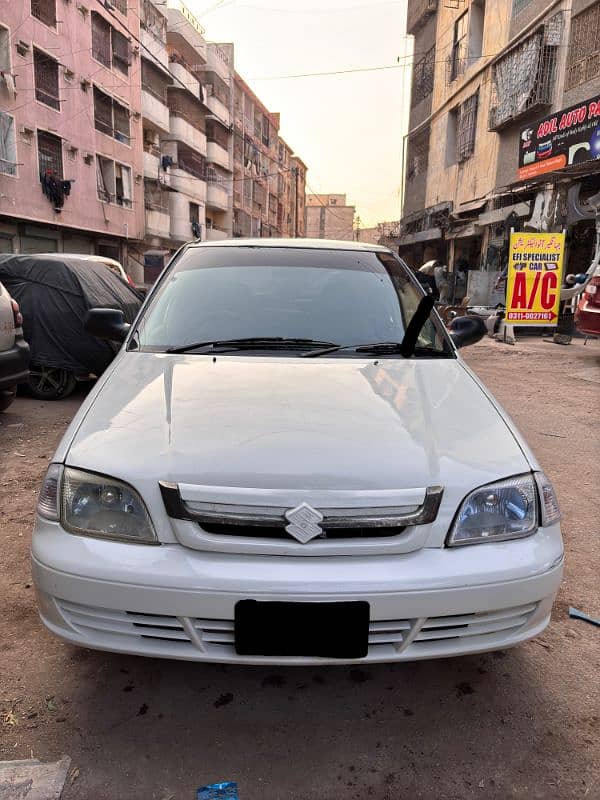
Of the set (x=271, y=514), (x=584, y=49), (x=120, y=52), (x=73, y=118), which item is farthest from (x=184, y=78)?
(x=271, y=514)

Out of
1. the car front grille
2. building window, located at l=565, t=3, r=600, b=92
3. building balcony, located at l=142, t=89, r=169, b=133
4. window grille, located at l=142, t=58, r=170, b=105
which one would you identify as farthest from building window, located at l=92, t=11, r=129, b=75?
the car front grille

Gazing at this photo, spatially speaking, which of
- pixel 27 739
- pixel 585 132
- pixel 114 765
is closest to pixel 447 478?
pixel 114 765

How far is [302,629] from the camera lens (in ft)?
5.12

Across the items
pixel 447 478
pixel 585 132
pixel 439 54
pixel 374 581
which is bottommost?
pixel 374 581

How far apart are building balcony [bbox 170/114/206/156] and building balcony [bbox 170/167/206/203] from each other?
61.3 inches

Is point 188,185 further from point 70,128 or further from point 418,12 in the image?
point 418,12

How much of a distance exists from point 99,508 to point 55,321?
5117 millimetres

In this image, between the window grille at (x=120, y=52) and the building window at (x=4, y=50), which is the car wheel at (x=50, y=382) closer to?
the building window at (x=4, y=50)

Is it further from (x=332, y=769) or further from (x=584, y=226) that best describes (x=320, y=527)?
(x=584, y=226)

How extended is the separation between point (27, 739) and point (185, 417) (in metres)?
1.09

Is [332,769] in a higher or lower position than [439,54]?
lower

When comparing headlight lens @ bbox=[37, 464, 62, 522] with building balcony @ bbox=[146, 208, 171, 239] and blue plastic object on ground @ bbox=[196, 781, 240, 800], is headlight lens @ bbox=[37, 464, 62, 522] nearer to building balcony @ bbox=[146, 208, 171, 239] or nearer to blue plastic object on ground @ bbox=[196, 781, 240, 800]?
blue plastic object on ground @ bbox=[196, 781, 240, 800]

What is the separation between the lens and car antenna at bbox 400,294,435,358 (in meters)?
2.55

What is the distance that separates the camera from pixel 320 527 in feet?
5.24
